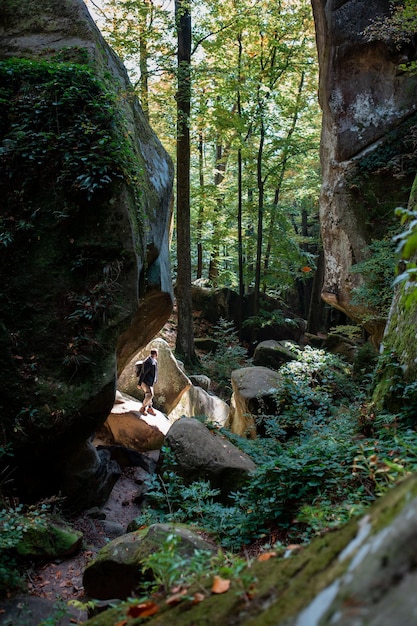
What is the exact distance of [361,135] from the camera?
1291cm

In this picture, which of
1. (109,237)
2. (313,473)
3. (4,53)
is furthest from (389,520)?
(4,53)

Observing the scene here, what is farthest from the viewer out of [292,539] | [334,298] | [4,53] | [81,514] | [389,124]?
[334,298]

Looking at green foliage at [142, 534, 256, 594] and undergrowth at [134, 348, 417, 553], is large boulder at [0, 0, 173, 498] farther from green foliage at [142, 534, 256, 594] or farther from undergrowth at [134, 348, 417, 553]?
green foliage at [142, 534, 256, 594]

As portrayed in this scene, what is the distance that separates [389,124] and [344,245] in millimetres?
3485

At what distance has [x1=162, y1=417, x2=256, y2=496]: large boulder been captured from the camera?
6613 millimetres

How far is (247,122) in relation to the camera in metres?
19.0

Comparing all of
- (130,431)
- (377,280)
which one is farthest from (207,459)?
(377,280)

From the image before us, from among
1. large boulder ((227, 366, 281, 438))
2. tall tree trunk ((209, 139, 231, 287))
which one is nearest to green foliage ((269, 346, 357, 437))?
large boulder ((227, 366, 281, 438))

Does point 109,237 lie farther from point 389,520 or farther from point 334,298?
point 334,298

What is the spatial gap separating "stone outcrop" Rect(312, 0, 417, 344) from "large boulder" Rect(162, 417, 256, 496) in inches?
254

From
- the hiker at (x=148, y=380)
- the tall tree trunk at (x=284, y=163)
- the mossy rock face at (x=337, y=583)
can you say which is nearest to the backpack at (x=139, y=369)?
the hiker at (x=148, y=380)

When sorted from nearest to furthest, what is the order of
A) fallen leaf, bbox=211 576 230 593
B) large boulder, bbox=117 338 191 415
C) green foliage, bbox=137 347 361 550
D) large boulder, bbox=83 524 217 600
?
fallen leaf, bbox=211 576 230 593 → green foliage, bbox=137 347 361 550 → large boulder, bbox=83 524 217 600 → large boulder, bbox=117 338 191 415

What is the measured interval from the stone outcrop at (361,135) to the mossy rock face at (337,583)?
35.4 feet

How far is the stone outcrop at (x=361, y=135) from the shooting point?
12297 mm
